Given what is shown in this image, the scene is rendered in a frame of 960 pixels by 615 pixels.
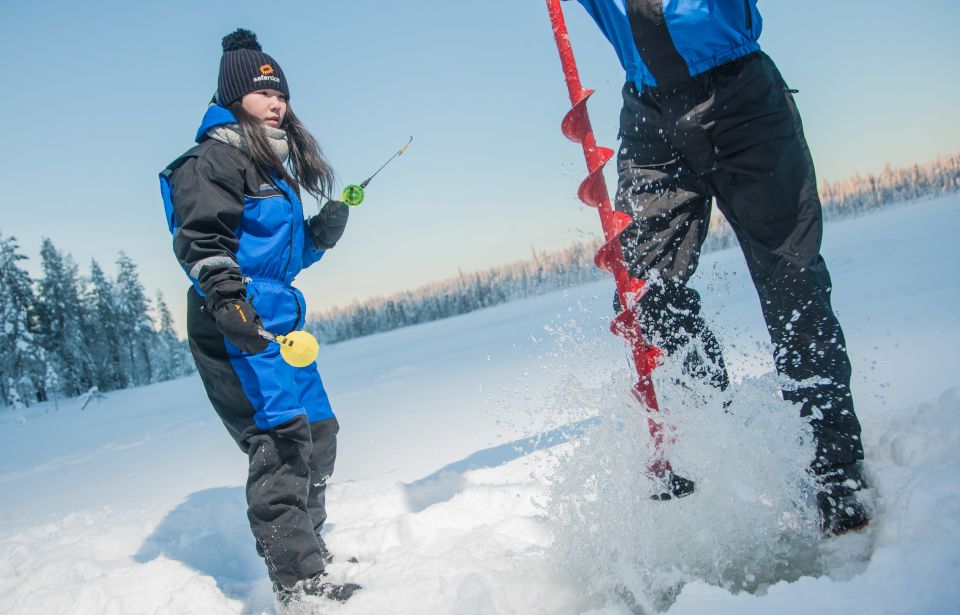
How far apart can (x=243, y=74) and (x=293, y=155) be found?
0.37 meters

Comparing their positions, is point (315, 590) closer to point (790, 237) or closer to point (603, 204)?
point (603, 204)

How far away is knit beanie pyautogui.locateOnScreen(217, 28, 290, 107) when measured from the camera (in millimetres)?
2295

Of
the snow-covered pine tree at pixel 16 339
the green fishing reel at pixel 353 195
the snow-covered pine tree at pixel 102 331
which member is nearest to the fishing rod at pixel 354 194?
the green fishing reel at pixel 353 195

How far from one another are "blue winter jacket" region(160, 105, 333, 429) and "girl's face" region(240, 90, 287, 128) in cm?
15

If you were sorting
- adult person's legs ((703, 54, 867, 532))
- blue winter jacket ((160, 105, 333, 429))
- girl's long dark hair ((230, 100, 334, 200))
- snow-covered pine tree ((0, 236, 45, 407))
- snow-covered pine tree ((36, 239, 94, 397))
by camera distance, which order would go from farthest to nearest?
1. snow-covered pine tree ((36, 239, 94, 397))
2. snow-covered pine tree ((0, 236, 45, 407))
3. girl's long dark hair ((230, 100, 334, 200))
4. blue winter jacket ((160, 105, 333, 429))
5. adult person's legs ((703, 54, 867, 532))

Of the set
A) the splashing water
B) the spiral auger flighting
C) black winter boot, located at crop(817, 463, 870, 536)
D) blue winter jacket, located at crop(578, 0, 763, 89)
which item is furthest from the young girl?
black winter boot, located at crop(817, 463, 870, 536)

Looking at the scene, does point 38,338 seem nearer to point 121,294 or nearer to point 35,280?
point 35,280

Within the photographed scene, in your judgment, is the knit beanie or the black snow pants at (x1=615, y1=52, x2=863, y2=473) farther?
the knit beanie

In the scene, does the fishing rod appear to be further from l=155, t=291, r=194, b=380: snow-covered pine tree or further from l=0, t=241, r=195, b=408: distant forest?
l=155, t=291, r=194, b=380: snow-covered pine tree

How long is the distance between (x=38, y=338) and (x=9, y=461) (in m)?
31.6

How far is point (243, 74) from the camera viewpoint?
90.4 inches

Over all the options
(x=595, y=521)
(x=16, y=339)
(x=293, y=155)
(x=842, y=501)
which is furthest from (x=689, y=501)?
(x=16, y=339)

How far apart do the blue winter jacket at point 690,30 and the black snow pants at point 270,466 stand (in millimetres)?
1726

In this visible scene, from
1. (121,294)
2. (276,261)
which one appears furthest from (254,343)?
(121,294)
